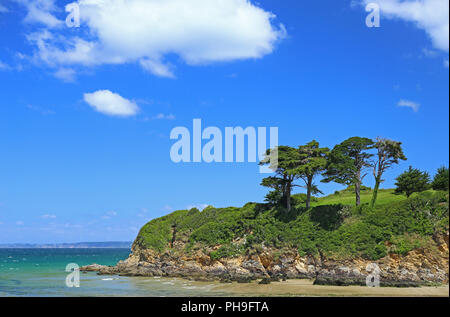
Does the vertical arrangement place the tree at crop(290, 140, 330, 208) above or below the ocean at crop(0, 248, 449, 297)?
above

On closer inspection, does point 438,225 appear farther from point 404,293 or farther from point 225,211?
point 225,211

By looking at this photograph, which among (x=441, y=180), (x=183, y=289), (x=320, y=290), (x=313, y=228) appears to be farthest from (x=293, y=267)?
(x=441, y=180)

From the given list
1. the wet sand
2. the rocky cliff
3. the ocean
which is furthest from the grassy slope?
the ocean

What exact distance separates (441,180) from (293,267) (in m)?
19.0

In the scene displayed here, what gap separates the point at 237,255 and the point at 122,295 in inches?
648

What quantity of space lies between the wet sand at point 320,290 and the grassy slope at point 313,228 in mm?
4781

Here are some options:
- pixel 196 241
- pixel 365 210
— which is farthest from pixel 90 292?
pixel 365 210

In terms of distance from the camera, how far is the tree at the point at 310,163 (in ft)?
163

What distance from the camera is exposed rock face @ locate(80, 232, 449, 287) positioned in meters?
38.0

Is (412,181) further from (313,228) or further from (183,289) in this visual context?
(183,289)

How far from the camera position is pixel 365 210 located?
46688 mm

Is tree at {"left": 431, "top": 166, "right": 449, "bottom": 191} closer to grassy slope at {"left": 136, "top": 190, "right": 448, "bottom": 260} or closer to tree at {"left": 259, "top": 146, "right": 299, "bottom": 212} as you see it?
grassy slope at {"left": 136, "top": 190, "right": 448, "bottom": 260}

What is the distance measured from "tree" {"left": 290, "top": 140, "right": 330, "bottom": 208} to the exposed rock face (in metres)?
9.96
